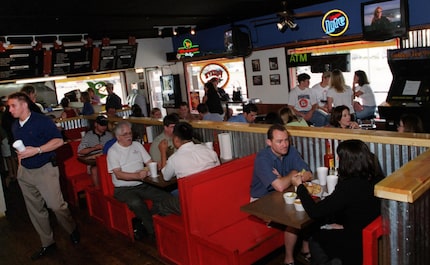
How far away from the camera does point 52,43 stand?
9570 millimetres

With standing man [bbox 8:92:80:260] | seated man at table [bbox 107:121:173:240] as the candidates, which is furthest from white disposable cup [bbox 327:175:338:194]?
standing man [bbox 8:92:80:260]

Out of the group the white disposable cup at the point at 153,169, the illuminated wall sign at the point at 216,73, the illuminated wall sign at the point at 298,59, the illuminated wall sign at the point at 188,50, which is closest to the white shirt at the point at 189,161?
the white disposable cup at the point at 153,169

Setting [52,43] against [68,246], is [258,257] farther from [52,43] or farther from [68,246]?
[52,43]

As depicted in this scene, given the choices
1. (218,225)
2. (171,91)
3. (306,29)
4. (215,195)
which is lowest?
(218,225)

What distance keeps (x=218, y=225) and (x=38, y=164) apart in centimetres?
199

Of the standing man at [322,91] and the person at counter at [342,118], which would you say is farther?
the standing man at [322,91]

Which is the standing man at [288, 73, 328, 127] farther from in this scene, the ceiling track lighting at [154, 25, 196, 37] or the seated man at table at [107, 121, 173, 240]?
the ceiling track lighting at [154, 25, 196, 37]

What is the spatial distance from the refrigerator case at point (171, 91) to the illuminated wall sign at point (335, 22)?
17.3 ft

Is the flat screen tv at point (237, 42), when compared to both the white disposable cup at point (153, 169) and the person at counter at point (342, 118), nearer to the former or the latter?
the person at counter at point (342, 118)

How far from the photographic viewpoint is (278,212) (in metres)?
2.95

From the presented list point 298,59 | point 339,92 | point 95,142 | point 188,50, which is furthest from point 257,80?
point 95,142

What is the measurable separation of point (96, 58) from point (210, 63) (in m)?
3.03

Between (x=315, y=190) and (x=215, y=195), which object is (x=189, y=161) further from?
(x=315, y=190)

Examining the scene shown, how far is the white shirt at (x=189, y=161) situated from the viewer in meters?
3.83
